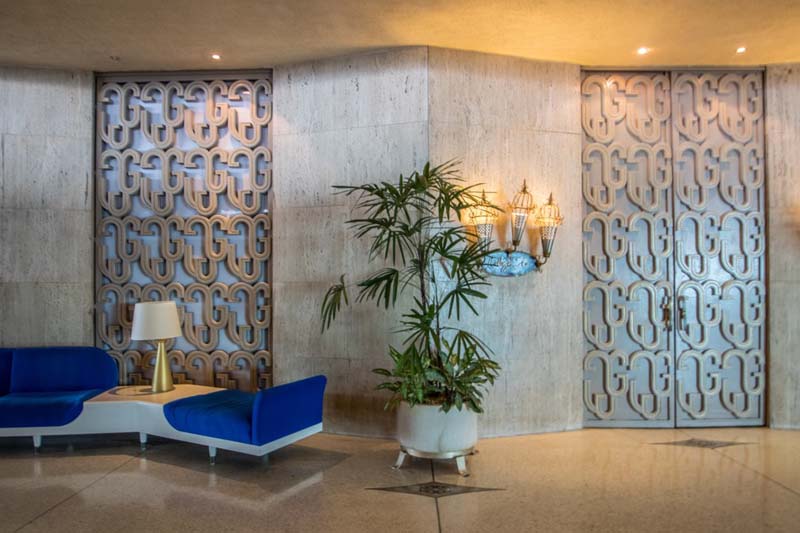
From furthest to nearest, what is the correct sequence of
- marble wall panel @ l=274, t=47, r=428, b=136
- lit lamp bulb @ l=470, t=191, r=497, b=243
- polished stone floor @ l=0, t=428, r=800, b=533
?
marble wall panel @ l=274, t=47, r=428, b=136 → lit lamp bulb @ l=470, t=191, r=497, b=243 → polished stone floor @ l=0, t=428, r=800, b=533

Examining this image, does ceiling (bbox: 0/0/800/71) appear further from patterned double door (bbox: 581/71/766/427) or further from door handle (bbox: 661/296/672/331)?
door handle (bbox: 661/296/672/331)

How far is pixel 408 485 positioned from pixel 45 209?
14.2 feet

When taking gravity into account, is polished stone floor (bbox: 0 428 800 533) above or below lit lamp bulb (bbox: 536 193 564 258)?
below

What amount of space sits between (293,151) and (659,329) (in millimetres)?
3832

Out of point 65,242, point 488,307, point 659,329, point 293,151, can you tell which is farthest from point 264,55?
point 659,329

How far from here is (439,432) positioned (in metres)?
4.28

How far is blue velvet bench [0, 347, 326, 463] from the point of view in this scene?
439 cm

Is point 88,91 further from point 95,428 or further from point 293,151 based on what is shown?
point 95,428

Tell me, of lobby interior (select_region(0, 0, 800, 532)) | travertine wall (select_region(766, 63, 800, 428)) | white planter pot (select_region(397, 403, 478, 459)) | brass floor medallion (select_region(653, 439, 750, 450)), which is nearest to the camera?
white planter pot (select_region(397, 403, 478, 459))

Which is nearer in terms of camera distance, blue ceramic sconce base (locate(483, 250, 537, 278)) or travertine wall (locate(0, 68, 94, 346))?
blue ceramic sconce base (locate(483, 250, 537, 278))

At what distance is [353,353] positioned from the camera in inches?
213

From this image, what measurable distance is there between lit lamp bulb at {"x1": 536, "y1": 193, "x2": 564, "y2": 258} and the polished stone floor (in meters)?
1.70

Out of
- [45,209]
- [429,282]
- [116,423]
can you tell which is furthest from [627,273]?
[45,209]

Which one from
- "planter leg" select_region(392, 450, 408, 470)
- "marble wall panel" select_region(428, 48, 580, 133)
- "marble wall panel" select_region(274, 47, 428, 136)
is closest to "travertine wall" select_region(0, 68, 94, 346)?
"marble wall panel" select_region(274, 47, 428, 136)
